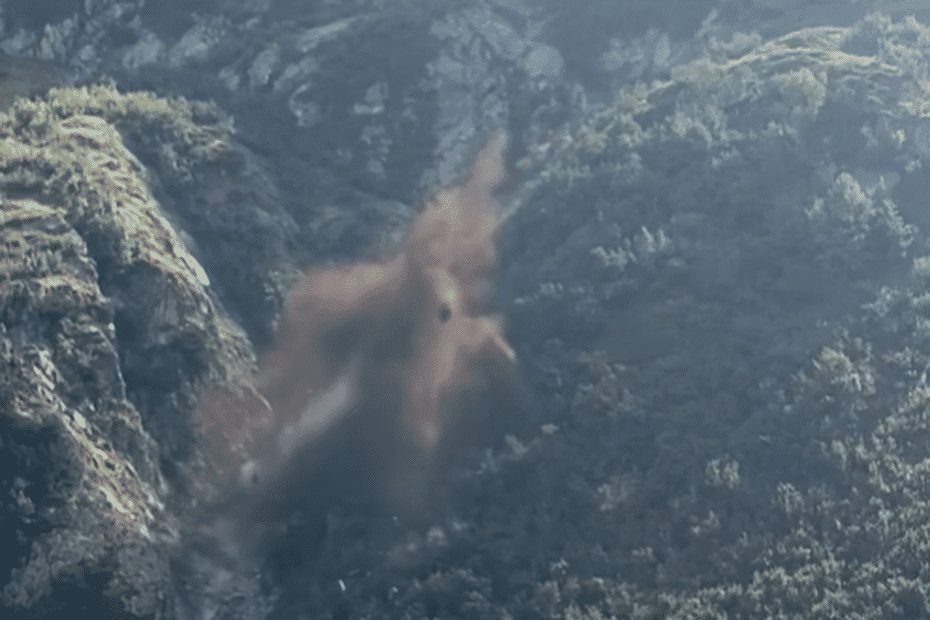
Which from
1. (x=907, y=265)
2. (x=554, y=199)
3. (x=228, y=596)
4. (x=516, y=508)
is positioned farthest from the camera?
(x=554, y=199)

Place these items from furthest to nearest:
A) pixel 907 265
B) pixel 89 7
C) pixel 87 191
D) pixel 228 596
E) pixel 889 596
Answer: pixel 89 7 < pixel 907 265 < pixel 87 191 < pixel 228 596 < pixel 889 596

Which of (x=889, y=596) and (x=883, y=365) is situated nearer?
(x=889, y=596)

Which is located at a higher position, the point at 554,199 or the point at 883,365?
the point at 554,199

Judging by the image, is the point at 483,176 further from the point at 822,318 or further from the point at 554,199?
the point at 822,318

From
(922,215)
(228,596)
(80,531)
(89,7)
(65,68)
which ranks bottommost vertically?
(228,596)

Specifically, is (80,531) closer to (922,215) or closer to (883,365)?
(883,365)

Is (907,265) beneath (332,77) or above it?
beneath

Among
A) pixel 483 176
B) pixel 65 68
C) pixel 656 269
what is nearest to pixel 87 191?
pixel 65 68

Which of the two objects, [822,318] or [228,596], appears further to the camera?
[822,318]

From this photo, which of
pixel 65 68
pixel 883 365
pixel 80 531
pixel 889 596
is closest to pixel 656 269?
pixel 883 365
